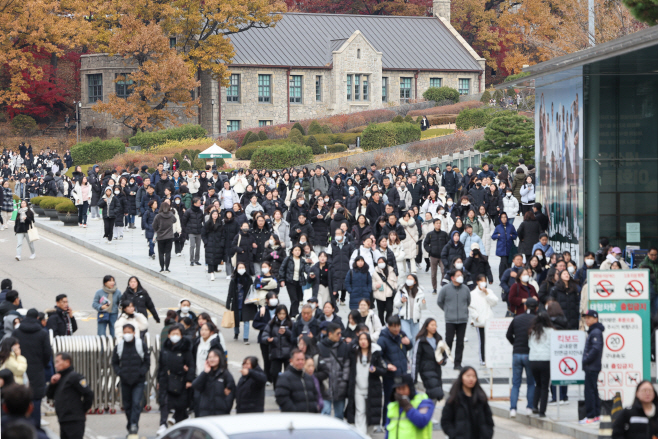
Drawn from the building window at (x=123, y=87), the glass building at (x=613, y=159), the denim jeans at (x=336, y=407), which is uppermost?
the building window at (x=123, y=87)

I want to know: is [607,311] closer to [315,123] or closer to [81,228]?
[81,228]

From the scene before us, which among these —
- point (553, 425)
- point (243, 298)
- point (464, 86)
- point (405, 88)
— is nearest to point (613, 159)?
point (243, 298)

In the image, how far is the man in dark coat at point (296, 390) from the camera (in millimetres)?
10746

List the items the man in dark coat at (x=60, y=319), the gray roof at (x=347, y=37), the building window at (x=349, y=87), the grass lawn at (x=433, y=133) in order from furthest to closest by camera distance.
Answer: the building window at (x=349, y=87) → the gray roof at (x=347, y=37) → the grass lawn at (x=433, y=133) → the man in dark coat at (x=60, y=319)

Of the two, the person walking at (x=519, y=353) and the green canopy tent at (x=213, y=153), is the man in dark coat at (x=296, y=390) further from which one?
the green canopy tent at (x=213, y=153)

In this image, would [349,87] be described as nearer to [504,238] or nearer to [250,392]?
[504,238]

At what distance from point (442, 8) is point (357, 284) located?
6469 centimetres

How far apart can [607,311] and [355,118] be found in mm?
51372

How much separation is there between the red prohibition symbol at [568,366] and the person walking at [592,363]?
8.3 inches

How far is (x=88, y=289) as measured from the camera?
73.5ft

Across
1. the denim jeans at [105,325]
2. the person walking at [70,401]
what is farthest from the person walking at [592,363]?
the denim jeans at [105,325]

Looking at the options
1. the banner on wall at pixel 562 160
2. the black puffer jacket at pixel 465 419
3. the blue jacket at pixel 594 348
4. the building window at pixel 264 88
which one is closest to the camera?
the black puffer jacket at pixel 465 419

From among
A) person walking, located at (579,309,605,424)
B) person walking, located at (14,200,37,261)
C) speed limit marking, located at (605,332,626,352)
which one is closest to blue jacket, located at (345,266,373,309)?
person walking, located at (579,309,605,424)

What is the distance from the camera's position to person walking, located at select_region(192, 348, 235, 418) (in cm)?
1116
